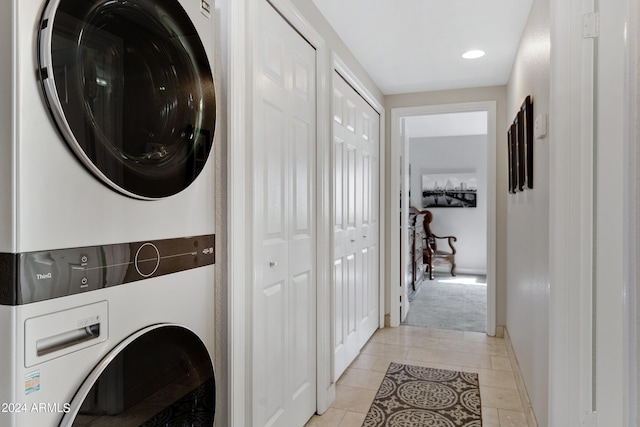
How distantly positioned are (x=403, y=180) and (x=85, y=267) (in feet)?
12.3

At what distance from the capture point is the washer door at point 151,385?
0.92m

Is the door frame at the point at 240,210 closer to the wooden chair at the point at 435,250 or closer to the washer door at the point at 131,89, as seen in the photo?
the washer door at the point at 131,89

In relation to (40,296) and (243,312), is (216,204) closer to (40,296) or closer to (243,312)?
(243,312)

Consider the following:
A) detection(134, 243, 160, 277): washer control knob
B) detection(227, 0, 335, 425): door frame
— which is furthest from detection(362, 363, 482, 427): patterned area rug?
detection(134, 243, 160, 277): washer control knob

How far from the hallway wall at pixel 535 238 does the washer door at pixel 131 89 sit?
1483mm

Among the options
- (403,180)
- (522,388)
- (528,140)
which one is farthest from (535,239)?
(403,180)

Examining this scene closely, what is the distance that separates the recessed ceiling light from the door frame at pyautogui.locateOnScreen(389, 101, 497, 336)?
2.82 ft

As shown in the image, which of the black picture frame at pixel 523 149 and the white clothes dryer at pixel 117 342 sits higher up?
the black picture frame at pixel 523 149

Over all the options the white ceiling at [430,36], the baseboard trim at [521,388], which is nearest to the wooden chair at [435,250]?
the baseboard trim at [521,388]

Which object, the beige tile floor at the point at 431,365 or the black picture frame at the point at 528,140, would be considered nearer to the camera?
the black picture frame at the point at 528,140

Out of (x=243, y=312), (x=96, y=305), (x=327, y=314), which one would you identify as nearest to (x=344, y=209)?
(x=327, y=314)

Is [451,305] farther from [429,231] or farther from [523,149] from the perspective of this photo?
[523,149]

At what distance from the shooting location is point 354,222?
10.7ft

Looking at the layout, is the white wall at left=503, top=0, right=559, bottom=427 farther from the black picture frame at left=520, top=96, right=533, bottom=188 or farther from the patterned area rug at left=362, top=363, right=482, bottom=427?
the patterned area rug at left=362, top=363, right=482, bottom=427
